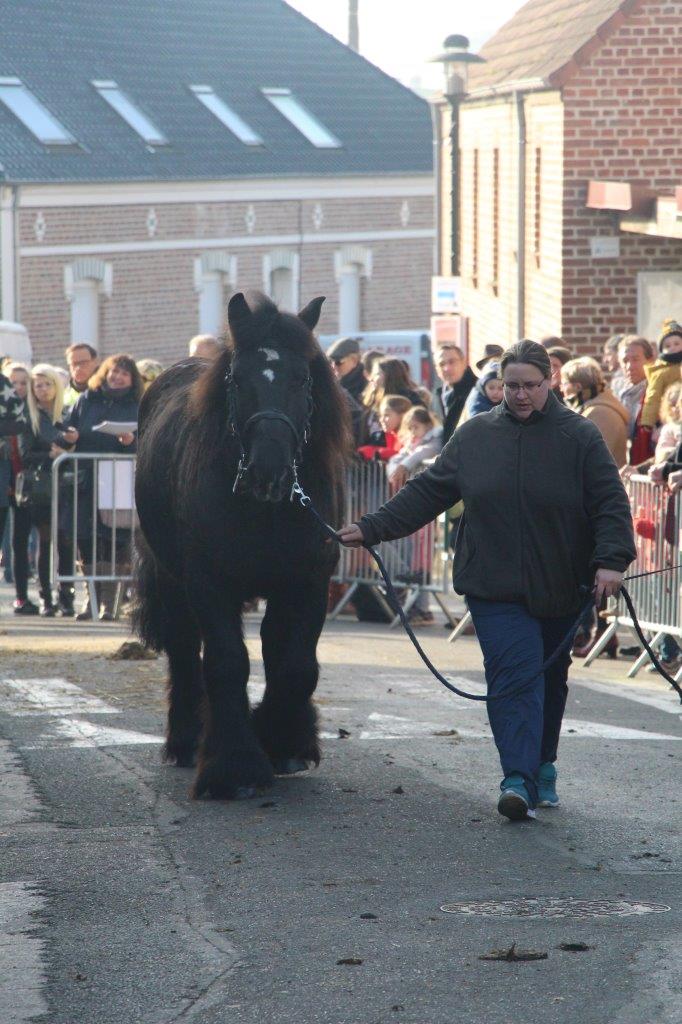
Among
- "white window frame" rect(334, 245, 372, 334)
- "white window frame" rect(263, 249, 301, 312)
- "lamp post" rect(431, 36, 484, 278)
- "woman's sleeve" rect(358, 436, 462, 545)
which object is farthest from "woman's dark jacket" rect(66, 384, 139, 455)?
"white window frame" rect(334, 245, 372, 334)

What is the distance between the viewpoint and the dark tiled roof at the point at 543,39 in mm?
22156

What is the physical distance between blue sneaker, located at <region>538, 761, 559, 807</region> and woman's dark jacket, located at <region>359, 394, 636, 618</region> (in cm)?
67

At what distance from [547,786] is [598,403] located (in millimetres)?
5109

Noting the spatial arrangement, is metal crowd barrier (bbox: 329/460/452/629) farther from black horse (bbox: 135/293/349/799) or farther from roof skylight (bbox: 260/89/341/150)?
roof skylight (bbox: 260/89/341/150)

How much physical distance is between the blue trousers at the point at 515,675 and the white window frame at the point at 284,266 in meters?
37.7

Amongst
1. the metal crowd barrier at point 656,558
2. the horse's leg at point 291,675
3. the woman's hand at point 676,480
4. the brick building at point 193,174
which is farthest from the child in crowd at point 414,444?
the brick building at point 193,174

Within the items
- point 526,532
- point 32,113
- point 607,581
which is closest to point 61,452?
point 526,532

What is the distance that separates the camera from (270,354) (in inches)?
306

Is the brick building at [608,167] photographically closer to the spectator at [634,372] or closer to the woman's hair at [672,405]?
the spectator at [634,372]

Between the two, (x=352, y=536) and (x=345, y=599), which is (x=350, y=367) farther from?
(x=352, y=536)

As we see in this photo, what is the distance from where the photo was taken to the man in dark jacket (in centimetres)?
730

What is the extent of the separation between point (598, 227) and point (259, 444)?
1503 cm

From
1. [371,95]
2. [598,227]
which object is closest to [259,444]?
[598,227]

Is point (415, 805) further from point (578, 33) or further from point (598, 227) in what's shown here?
point (578, 33)
